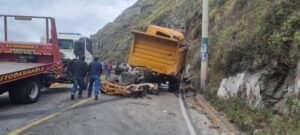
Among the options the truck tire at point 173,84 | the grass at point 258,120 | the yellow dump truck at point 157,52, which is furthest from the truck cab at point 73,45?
the grass at point 258,120

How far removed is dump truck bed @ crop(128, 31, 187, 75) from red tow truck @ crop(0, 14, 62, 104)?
4.73 m

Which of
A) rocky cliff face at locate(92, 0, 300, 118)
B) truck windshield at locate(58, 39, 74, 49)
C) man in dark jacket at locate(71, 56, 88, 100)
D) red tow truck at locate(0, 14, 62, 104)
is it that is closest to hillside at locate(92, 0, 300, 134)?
rocky cliff face at locate(92, 0, 300, 118)

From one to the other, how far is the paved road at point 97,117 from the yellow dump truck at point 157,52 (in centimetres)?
487

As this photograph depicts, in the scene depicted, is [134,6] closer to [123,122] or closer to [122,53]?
[122,53]

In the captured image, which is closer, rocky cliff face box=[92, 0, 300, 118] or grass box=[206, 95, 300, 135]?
grass box=[206, 95, 300, 135]

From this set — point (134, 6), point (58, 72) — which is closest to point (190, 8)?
point (58, 72)

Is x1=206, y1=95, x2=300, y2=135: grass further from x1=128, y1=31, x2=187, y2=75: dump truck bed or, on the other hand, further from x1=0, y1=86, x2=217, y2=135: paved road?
x1=128, y1=31, x2=187, y2=75: dump truck bed

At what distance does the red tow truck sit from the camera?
46.3 ft

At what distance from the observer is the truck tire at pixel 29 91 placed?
14.0 meters

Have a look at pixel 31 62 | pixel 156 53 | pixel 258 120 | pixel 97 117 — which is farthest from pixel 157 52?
pixel 258 120

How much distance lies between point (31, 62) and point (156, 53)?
20.1ft

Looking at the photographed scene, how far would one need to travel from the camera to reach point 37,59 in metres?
16.7

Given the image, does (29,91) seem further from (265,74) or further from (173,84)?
(173,84)

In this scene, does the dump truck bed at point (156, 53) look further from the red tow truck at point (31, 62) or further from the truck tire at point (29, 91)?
the truck tire at point (29, 91)
